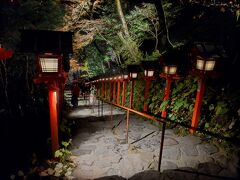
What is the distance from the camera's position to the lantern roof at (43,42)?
6016mm

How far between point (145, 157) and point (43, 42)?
189 inches

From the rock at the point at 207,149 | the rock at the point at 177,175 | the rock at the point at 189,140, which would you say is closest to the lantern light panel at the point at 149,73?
the rock at the point at 189,140

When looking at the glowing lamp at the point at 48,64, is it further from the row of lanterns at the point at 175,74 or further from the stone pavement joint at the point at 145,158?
the row of lanterns at the point at 175,74

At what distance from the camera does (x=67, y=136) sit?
905cm

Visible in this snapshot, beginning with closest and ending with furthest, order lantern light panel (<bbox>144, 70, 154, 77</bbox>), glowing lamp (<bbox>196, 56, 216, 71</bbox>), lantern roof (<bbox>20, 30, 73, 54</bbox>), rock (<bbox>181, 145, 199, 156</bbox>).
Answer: lantern roof (<bbox>20, 30, 73, 54</bbox>)
rock (<bbox>181, 145, 199, 156</bbox>)
glowing lamp (<bbox>196, 56, 216, 71</bbox>)
lantern light panel (<bbox>144, 70, 154, 77</bbox>)

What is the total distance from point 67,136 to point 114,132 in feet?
6.83

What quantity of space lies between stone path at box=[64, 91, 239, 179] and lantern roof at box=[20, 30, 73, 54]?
143 inches

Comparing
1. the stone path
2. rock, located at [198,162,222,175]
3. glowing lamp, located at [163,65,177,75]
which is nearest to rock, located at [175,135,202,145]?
the stone path

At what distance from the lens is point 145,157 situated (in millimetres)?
6828

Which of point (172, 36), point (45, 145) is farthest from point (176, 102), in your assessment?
point (172, 36)

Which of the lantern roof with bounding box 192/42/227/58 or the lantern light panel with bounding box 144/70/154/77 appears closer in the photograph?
the lantern roof with bounding box 192/42/227/58

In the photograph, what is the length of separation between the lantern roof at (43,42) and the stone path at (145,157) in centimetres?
364

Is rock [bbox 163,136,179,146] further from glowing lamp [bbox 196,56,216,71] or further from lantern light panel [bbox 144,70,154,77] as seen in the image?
lantern light panel [bbox 144,70,154,77]

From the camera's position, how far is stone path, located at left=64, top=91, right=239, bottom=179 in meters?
5.88
